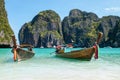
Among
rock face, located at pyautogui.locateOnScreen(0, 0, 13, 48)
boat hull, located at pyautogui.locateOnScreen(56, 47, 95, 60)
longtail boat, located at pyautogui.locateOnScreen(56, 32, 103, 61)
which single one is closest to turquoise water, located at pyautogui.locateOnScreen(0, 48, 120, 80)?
longtail boat, located at pyautogui.locateOnScreen(56, 32, 103, 61)

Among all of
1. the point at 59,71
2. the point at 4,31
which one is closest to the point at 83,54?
the point at 59,71

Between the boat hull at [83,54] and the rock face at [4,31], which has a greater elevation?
the rock face at [4,31]

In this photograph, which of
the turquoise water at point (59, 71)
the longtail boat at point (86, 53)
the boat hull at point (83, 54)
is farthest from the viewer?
the boat hull at point (83, 54)

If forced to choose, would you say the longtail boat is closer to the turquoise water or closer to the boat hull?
the boat hull

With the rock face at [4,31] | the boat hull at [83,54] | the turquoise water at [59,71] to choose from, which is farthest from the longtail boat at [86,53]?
the rock face at [4,31]

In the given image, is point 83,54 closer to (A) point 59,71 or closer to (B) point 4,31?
(A) point 59,71

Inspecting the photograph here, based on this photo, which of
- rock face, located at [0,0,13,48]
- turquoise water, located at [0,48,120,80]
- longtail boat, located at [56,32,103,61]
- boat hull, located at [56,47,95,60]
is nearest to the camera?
turquoise water, located at [0,48,120,80]

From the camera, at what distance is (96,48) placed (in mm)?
24594

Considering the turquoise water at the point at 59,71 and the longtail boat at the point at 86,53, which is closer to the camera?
the turquoise water at the point at 59,71

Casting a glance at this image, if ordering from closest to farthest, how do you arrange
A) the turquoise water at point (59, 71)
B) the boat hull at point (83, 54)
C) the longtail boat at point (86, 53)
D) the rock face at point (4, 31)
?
the turquoise water at point (59, 71) < the longtail boat at point (86, 53) < the boat hull at point (83, 54) < the rock face at point (4, 31)

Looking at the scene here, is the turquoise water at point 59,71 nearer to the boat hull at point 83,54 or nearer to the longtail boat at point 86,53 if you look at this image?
the longtail boat at point 86,53

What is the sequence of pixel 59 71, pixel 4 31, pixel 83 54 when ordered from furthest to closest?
pixel 4 31
pixel 83 54
pixel 59 71

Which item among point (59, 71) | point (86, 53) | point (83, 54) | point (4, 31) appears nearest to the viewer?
point (59, 71)

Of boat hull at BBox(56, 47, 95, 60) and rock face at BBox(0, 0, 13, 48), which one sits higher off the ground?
rock face at BBox(0, 0, 13, 48)
